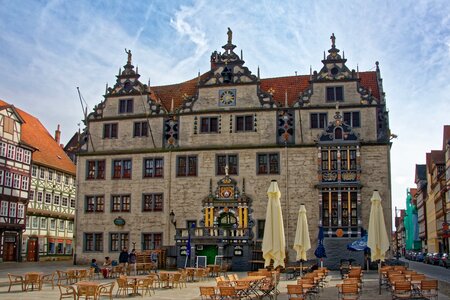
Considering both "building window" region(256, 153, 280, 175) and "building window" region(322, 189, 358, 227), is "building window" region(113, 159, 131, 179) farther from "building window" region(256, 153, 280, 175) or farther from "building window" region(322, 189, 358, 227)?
"building window" region(322, 189, 358, 227)

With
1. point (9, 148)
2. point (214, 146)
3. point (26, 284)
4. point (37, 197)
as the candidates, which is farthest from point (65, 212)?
point (26, 284)

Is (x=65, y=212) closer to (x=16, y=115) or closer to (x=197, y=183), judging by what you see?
(x=16, y=115)

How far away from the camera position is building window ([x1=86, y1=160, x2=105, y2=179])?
Answer: 40094 mm

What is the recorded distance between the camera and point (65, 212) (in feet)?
181

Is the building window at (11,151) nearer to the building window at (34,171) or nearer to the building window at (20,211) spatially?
the building window at (34,171)

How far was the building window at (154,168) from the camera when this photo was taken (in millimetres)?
38875

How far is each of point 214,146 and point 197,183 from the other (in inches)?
103

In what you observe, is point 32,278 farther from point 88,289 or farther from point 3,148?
point 3,148

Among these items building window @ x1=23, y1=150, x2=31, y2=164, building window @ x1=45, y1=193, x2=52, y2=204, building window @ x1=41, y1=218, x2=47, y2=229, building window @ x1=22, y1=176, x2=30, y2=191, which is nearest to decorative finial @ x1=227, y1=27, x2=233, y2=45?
building window @ x1=23, y1=150, x2=31, y2=164

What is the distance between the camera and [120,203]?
129 feet

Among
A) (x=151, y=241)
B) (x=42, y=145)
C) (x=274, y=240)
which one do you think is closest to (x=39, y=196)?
(x=42, y=145)

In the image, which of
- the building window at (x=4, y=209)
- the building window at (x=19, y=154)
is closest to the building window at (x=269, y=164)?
the building window at (x=4, y=209)

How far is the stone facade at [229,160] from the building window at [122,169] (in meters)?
0.08

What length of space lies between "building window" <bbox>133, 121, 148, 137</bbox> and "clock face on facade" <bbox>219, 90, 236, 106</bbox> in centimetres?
543
